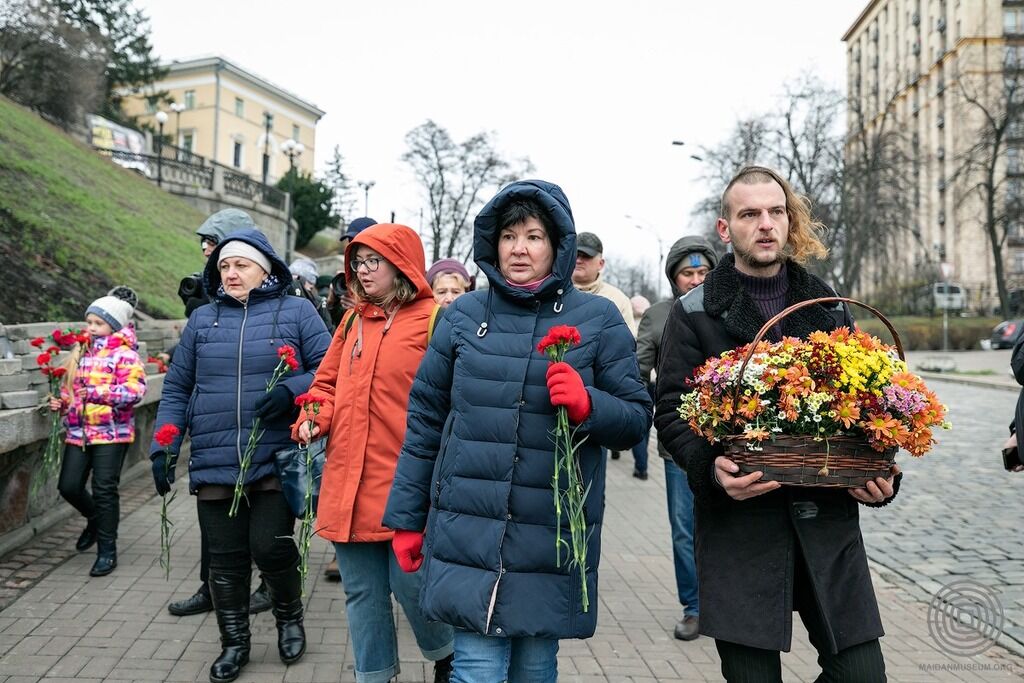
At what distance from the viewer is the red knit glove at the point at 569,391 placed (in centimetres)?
249

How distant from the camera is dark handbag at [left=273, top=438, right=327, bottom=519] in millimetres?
3900

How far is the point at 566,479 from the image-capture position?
2.64m

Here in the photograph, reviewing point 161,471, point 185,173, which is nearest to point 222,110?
point 185,173

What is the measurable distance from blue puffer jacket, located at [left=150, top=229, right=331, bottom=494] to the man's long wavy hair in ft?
7.58

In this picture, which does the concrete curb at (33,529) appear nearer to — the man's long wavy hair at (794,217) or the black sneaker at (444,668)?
the black sneaker at (444,668)

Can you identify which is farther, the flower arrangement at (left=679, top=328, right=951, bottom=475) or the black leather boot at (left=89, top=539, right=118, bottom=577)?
the black leather boot at (left=89, top=539, right=118, bottom=577)

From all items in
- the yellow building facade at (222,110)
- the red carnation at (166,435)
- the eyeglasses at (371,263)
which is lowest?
the red carnation at (166,435)

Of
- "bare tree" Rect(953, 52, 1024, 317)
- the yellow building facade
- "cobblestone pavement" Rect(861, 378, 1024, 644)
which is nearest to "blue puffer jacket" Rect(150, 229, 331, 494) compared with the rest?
"cobblestone pavement" Rect(861, 378, 1024, 644)

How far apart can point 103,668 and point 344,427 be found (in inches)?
72.0

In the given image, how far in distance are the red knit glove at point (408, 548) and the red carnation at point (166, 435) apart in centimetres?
169

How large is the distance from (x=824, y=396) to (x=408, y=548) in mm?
1468

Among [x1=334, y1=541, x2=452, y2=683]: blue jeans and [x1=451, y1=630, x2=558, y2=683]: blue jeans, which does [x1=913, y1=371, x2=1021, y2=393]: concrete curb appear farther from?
[x1=451, y1=630, x2=558, y2=683]: blue jeans

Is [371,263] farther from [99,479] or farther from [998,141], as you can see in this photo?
[998,141]

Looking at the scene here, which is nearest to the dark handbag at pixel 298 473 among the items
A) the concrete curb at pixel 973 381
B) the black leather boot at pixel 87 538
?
the black leather boot at pixel 87 538
